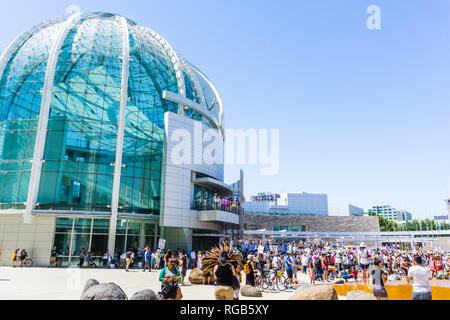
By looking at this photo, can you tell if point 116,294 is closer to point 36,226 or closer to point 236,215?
point 36,226

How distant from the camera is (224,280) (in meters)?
7.43

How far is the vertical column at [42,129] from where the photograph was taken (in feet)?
81.1

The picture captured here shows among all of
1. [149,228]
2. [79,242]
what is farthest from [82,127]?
[149,228]

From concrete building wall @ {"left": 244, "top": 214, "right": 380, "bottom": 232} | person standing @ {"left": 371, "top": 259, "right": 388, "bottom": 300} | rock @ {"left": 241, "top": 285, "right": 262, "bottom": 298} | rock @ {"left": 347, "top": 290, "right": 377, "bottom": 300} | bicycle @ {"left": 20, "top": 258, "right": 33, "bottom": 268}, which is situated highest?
concrete building wall @ {"left": 244, "top": 214, "right": 380, "bottom": 232}

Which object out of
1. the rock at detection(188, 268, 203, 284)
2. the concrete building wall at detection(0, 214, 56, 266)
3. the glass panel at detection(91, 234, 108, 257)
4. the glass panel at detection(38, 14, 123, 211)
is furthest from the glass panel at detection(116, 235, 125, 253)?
the rock at detection(188, 268, 203, 284)

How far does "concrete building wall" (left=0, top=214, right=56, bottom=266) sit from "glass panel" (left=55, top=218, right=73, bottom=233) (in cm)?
31

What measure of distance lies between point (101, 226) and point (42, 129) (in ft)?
32.1

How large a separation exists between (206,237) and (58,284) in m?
20.1

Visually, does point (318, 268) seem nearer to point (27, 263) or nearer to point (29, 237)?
point (27, 263)

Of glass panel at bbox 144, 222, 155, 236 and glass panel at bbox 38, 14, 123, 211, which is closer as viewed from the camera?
glass panel at bbox 38, 14, 123, 211

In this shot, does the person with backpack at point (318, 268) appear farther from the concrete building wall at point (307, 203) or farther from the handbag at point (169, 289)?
the concrete building wall at point (307, 203)

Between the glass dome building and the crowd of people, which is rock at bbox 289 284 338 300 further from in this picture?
the glass dome building

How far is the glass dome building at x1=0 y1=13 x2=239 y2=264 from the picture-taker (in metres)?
25.2

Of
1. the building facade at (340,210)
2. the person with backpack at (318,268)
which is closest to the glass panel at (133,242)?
the person with backpack at (318,268)
